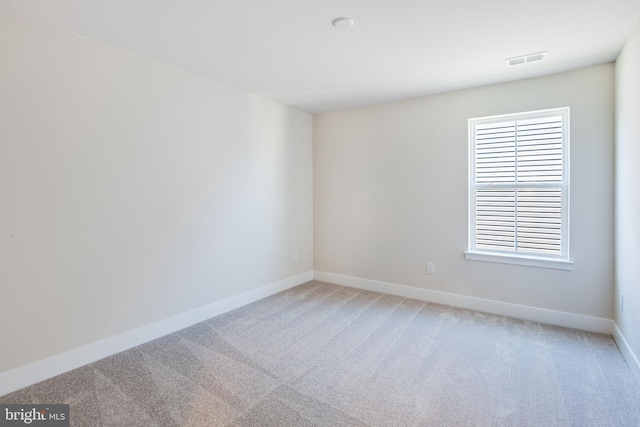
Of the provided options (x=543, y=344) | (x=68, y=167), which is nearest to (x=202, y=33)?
(x=68, y=167)

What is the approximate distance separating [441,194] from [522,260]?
1041 millimetres

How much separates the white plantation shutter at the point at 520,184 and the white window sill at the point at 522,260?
70 millimetres

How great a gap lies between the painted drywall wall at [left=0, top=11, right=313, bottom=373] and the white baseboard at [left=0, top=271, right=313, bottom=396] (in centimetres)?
6

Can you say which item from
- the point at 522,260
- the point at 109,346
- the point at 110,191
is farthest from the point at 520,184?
the point at 109,346

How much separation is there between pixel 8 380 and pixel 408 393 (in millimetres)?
2512

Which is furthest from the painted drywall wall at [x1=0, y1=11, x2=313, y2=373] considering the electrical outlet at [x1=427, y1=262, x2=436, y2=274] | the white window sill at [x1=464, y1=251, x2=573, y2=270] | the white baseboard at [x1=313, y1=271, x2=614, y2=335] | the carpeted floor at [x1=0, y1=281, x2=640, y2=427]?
the white window sill at [x1=464, y1=251, x2=573, y2=270]

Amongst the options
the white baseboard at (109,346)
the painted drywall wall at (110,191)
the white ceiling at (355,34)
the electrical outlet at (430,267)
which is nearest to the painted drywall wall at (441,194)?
the electrical outlet at (430,267)

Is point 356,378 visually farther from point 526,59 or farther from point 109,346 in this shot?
point 526,59

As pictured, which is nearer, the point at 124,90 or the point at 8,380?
the point at 8,380

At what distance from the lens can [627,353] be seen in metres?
2.38

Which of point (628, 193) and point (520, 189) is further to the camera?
point (520, 189)

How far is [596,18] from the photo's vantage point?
6.84ft

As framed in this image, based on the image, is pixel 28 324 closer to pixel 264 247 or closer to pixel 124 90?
pixel 124 90

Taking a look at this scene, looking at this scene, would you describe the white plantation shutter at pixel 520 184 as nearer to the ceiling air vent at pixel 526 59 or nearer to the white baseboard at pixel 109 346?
the ceiling air vent at pixel 526 59
